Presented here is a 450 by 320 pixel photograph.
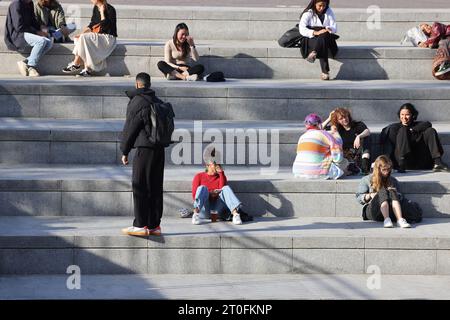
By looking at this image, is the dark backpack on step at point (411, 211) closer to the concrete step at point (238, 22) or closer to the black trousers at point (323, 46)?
the black trousers at point (323, 46)

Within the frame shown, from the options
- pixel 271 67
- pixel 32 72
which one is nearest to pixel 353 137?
pixel 271 67

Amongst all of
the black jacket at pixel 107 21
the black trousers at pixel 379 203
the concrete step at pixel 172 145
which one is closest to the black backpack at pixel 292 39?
the black jacket at pixel 107 21

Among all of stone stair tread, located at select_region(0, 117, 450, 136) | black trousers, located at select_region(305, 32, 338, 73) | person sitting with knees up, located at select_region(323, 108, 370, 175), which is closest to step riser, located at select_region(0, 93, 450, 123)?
stone stair tread, located at select_region(0, 117, 450, 136)

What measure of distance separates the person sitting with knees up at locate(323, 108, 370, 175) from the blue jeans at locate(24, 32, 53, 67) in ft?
16.3

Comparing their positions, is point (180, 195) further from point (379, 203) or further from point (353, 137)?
point (353, 137)

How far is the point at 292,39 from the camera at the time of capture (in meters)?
18.7

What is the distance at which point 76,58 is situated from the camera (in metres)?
A: 18.3

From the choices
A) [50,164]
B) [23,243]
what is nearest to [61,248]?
[23,243]

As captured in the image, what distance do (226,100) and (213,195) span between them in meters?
3.24

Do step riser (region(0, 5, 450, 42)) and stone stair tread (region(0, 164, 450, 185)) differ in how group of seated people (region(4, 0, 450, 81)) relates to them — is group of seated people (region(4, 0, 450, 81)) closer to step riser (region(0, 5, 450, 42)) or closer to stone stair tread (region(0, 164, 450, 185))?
step riser (region(0, 5, 450, 42))

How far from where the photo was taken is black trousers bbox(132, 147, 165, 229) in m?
13.1

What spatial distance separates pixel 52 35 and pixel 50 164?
149 inches

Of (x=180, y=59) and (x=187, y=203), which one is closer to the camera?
(x=187, y=203)
